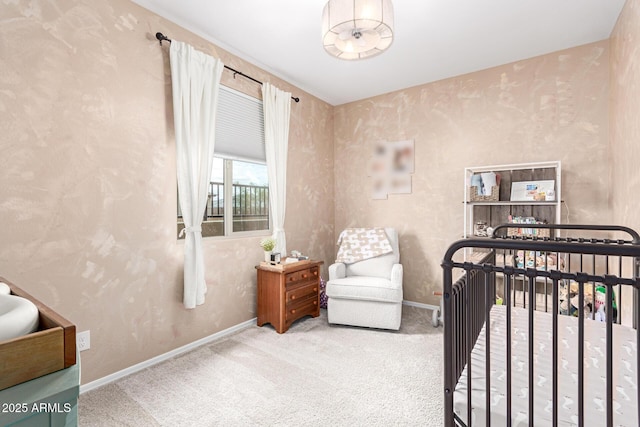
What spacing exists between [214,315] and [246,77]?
2.27m

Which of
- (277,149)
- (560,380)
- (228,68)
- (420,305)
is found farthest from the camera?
(420,305)

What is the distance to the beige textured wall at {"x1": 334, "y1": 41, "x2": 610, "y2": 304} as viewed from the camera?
278 centimetres

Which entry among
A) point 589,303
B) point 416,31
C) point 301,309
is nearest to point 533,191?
point 589,303

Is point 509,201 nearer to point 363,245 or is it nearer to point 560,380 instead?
point 363,245

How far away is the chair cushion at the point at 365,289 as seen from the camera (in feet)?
9.50

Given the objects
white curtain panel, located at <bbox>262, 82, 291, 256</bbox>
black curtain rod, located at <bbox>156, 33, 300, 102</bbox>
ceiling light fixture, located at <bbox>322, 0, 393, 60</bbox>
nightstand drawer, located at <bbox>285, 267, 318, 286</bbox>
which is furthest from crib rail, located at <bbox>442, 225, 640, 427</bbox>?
black curtain rod, located at <bbox>156, 33, 300, 102</bbox>

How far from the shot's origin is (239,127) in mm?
3045

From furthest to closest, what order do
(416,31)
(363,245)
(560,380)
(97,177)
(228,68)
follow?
(363,245), (228,68), (416,31), (97,177), (560,380)

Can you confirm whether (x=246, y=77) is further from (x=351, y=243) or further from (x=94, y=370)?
(x=94, y=370)

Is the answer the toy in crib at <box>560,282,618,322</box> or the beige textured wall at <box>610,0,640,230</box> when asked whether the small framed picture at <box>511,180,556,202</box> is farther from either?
the toy in crib at <box>560,282,618,322</box>

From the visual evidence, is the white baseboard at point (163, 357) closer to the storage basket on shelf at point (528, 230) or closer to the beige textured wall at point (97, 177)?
the beige textured wall at point (97, 177)

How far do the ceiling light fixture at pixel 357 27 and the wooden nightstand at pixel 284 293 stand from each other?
6.22 ft

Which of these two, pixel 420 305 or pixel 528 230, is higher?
pixel 528 230

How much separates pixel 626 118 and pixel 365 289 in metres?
2.37
